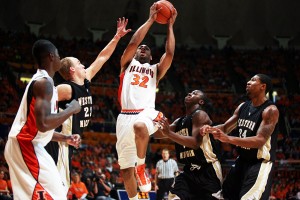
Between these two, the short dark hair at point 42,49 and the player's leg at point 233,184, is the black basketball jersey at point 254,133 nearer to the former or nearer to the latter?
the player's leg at point 233,184

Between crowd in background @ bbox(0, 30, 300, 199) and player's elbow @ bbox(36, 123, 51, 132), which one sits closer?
player's elbow @ bbox(36, 123, 51, 132)

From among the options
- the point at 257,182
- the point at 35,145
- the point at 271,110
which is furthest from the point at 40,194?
the point at 271,110

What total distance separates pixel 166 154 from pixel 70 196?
3675 mm

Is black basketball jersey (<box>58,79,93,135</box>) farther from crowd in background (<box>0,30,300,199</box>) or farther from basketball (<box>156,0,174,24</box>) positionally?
crowd in background (<box>0,30,300,199</box>)

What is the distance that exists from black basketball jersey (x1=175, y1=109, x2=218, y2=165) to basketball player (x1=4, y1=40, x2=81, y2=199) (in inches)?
115

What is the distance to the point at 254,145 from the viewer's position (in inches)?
251

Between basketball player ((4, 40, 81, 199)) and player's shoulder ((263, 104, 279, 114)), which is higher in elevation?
player's shoulder ((263, 104, 279, 114))

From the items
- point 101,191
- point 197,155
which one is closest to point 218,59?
point 101,191

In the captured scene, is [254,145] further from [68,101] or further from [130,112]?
[68,101]

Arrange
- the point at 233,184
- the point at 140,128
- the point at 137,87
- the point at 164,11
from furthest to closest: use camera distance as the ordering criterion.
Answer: the point at 164,11 → the point at 137,87 → the point at 233,184 → the point at 140,128

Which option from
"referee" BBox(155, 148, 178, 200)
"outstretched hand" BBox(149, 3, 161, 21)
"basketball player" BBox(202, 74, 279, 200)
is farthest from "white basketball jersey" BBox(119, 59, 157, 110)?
"referee" BBox(155, 148, 178, 200)

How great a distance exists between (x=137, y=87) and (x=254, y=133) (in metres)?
1.75

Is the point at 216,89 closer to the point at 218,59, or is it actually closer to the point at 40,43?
the point at 218,59

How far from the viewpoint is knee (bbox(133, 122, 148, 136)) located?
6.66 metres
